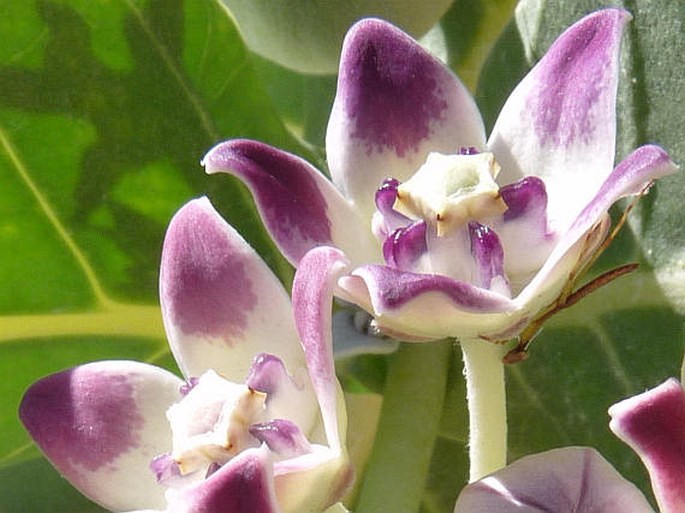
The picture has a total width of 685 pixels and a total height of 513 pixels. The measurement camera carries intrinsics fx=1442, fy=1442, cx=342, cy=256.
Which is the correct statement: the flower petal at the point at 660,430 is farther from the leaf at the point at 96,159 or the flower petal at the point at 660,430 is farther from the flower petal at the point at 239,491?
the leaf at the point at 96,159

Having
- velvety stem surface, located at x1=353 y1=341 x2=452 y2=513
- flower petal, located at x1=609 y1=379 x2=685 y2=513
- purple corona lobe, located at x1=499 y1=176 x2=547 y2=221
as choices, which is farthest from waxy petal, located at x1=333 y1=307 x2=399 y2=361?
flower petal, located at x1=609 y1=379 x2=685 y2=513

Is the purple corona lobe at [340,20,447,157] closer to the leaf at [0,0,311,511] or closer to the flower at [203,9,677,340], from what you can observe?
the flower at [203,9,677,340]

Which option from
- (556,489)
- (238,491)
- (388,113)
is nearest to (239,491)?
(238,491)

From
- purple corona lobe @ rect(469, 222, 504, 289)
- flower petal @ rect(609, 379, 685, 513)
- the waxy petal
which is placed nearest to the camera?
flower petal @ rect(609, 379, 685, 513)

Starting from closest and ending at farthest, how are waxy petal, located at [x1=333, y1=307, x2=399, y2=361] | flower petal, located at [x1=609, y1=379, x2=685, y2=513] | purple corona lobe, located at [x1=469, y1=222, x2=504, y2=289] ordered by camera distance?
flower petal, located at [x1=609, y1=379, x2=685, y2=513], purple corona lobe, located at [x1=469, y1=222, x2=504, y2=289], waxy petal, located at [x1=333, y1=307, x2=399, y2=361]

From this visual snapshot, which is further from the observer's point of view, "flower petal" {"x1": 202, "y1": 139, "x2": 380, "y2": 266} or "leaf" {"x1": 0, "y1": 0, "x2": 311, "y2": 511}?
"leaf" {"x1": 0, "y1": 0, "x2": 311, "y2": 511}

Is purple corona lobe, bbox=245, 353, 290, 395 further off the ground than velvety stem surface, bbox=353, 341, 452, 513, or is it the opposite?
purple corona lobe, bbox=245, 353, 290, 395

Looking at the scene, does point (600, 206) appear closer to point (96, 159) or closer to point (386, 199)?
point (386, 199)

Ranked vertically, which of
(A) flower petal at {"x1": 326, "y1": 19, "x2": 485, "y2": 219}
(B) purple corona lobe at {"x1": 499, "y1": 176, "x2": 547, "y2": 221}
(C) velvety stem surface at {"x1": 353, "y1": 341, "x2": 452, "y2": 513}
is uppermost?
(A) flower petal at {"x1": 326, "y1": 19, "x2": 485, "y2": 219}
